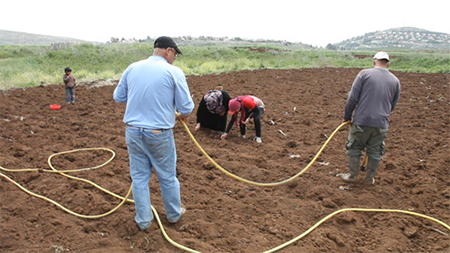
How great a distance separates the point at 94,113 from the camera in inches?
336

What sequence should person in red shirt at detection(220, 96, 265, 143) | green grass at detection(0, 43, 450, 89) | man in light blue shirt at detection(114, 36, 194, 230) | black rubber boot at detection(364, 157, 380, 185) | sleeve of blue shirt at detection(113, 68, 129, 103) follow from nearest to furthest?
1. man in light blue shirt at detection(114, 36, 194, 230)
2. sleeve of blue shirt at detection(113, 68, 129, 103)
3. black rubber boot at detection(364, 157, 380, 185)
4. person in red shirt at detection(220, 96, 265, 143)
5. green grass at detection(0, 43, 450, 89)

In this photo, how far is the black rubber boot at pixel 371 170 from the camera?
172 inches

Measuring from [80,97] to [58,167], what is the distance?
Result: 624 centimetres

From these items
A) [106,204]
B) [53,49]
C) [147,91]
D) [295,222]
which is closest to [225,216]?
[295,222]

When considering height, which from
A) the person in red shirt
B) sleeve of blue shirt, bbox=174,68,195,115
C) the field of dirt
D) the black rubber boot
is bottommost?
the field of dirt

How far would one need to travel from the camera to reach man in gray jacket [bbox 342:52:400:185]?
13.5ft

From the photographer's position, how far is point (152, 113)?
3.13 metres

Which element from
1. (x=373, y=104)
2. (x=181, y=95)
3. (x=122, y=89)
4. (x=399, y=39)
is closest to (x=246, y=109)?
(x=373, y=104)

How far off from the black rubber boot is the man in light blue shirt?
2643mm

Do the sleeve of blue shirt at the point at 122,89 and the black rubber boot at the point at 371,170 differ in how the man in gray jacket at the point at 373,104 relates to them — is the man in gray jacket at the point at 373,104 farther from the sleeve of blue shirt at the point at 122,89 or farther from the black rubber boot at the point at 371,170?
the sleeve of blue shirt at the point at 122,89

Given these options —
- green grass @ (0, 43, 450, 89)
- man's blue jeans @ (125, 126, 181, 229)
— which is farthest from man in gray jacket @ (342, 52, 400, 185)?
green grass @ (0, 43, 450, 89)

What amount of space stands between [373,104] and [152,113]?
2.77 m

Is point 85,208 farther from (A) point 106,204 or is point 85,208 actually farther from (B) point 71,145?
(B) point 71,145

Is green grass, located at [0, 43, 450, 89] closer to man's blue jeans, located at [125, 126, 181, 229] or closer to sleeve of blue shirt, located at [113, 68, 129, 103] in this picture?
sleeve of blue shirt, located at [113, 68, 129, 103]
